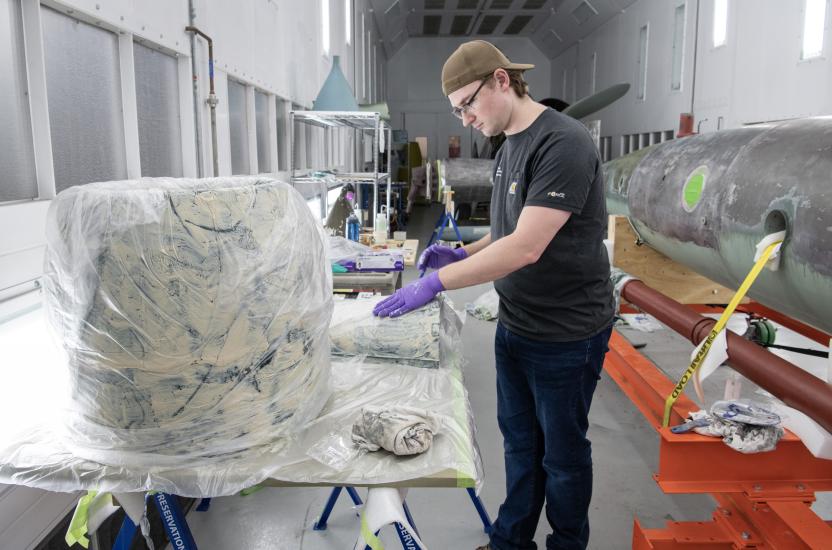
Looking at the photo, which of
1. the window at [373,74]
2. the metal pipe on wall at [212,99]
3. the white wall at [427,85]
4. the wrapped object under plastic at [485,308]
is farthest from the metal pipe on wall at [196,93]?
the white wall at [427,85]

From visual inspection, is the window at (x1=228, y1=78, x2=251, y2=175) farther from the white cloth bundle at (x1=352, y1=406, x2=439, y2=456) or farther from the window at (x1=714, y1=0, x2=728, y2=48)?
the window at (x1=714, y1=0, x2=728, y2=48)

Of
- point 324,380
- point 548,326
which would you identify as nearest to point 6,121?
point 324,380

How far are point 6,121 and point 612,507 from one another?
2.19 m

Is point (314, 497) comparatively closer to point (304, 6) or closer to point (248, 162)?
point (248, 162)

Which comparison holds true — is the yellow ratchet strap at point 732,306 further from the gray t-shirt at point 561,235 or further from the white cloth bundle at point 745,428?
the gray t-shirt at point 561,235

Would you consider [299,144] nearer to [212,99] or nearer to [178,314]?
[212,99]

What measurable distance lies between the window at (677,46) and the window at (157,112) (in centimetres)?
635

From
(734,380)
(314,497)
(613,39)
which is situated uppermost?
(613,39)

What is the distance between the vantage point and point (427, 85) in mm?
15094

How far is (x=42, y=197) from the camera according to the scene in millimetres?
1564

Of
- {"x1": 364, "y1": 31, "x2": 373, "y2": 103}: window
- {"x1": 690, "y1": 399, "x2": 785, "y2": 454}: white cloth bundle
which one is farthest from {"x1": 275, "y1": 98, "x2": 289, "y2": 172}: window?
{"x1": 364, "y1": 31, "x2": 373, "y2": 103}: window

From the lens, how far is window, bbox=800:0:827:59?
423 centimetres

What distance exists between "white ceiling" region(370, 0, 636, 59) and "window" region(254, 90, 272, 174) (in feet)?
22.9

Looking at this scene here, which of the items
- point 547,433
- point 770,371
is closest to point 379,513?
point 547,433
